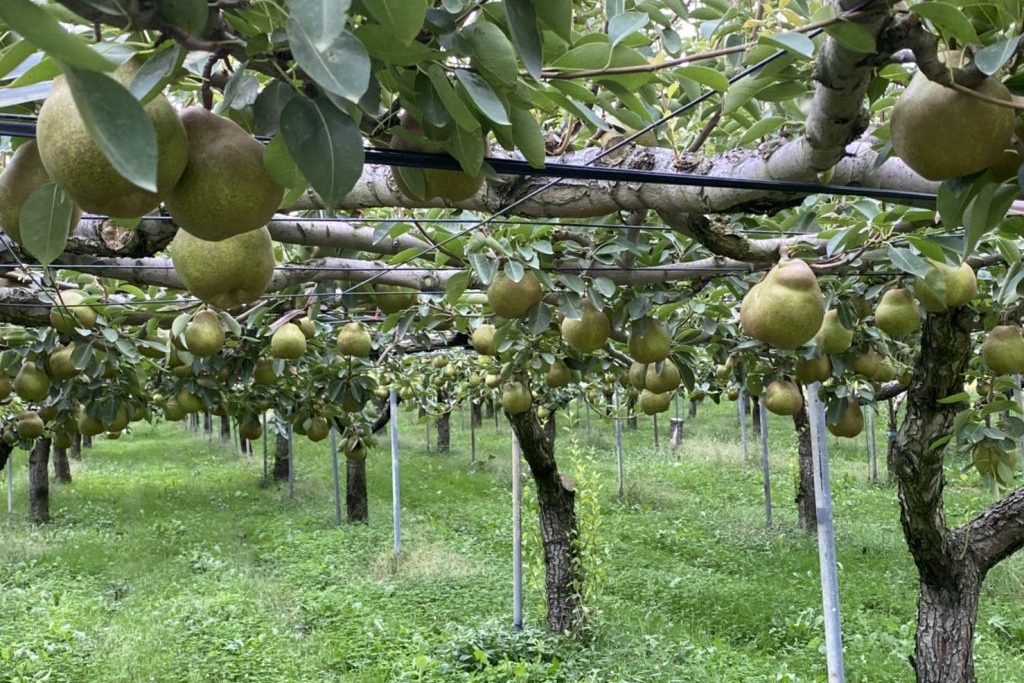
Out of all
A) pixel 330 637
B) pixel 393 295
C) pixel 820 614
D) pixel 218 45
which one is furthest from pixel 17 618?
pixel 218 45

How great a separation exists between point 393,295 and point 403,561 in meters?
6.72

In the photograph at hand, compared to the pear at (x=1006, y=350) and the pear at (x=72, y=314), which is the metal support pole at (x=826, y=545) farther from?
the pear at (x=72, y=314)

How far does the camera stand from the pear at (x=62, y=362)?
3777mm

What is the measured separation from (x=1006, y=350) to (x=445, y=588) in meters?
6.62

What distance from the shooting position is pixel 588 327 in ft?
9.52

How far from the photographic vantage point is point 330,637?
7074 mm

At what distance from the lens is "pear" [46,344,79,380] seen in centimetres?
378

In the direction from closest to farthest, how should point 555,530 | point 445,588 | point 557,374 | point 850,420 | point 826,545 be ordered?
point 826,545 → point 557,374 → point 850,420 → point 555,530 → point 445,588

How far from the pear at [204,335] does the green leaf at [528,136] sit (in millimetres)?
1889

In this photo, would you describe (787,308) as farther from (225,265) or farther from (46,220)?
(46,220)

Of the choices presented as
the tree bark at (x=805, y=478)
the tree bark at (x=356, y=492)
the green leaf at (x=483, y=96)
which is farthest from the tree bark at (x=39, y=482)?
the green leaf at (x=483, y=96)

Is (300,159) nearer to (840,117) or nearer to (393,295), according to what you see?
(840,117)

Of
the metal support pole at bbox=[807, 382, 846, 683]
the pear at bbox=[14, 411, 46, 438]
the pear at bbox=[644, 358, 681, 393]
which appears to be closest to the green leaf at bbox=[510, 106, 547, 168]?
the pear at bbox=[644, 358, 681, 393]

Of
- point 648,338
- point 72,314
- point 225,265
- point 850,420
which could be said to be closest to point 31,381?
point 72,314
